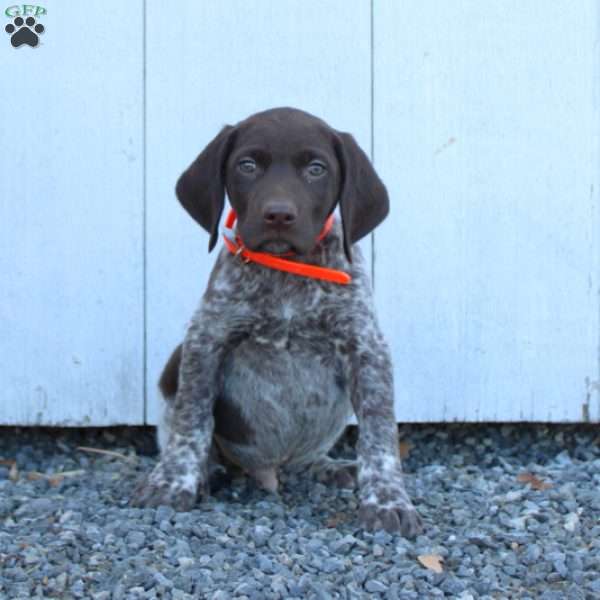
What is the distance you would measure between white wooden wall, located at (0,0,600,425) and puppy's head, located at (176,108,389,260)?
0.96 m

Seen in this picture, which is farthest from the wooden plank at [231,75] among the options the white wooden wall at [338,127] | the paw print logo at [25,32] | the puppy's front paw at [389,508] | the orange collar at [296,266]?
the puppy's front paw at [389,508]

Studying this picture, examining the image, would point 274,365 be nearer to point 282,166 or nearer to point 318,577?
point 282,166

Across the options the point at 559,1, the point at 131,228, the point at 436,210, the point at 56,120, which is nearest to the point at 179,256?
the point at 131,228

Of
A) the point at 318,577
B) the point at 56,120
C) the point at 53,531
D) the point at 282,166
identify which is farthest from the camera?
the point at 56,120

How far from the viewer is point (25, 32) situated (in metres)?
4.77

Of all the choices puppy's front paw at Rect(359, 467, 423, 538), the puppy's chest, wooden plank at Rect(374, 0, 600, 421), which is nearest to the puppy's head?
the puppy's chest

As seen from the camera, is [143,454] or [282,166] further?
[143,454]

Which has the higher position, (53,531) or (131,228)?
(131,228)

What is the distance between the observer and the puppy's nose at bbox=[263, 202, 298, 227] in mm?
3492

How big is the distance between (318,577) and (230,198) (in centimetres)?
143

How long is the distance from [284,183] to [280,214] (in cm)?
17

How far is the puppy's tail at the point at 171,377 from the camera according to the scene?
430 centimetres

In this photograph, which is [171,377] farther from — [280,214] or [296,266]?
[280,214]

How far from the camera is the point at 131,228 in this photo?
15.9ft
